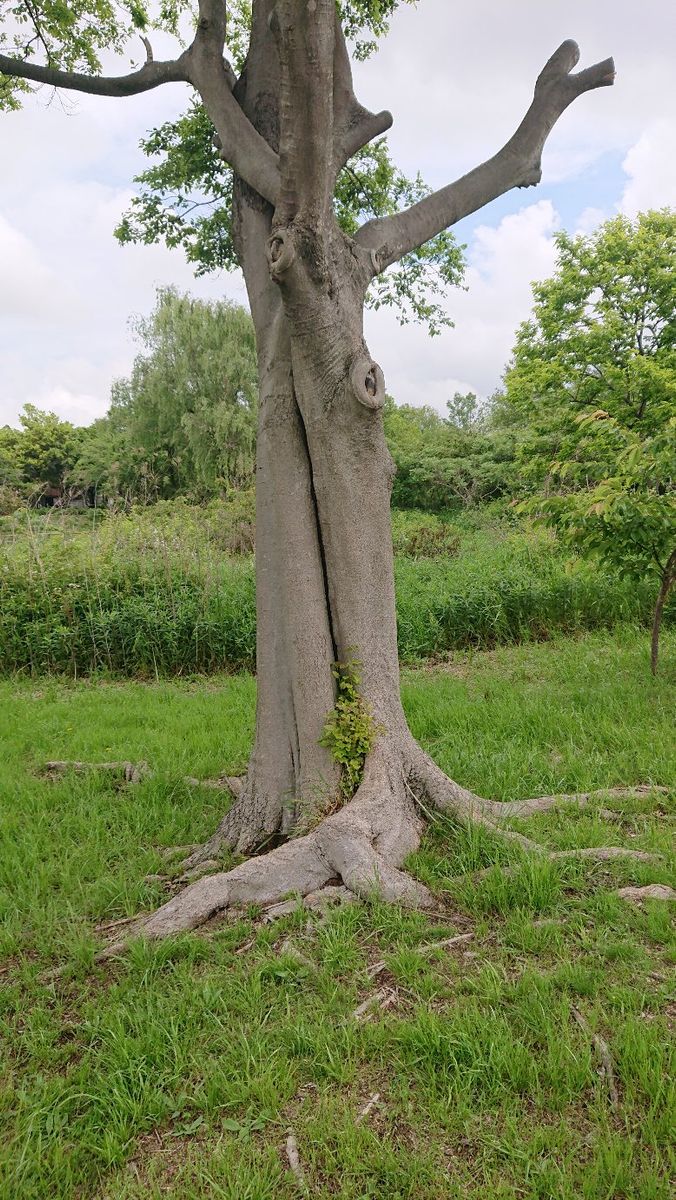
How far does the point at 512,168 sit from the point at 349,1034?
479 centimetres

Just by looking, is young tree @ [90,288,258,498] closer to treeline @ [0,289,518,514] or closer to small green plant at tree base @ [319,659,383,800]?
treeline @ [0,289,518,514]

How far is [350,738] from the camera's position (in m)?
3.54

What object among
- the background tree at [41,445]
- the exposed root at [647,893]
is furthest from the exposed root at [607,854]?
the background tree at [41,445]

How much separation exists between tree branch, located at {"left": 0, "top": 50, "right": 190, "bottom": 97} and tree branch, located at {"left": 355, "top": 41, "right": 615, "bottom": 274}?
1.85 meters

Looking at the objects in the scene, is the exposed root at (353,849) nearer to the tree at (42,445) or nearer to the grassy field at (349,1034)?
the grassy field at (349,1034)

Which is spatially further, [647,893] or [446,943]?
[647,893]

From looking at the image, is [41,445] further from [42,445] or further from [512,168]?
[512,168]

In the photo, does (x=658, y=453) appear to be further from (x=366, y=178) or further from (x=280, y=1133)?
(x=280, y=1133)

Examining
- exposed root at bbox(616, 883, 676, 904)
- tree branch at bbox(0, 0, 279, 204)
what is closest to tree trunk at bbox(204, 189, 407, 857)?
tree branch at bbox(0, 0, 279, 204)

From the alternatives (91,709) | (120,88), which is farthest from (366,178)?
(91,709)

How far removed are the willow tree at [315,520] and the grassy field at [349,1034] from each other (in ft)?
0.83

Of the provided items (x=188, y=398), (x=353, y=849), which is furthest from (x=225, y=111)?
(x=188, y=398)

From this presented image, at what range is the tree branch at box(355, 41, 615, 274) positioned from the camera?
4133 mm

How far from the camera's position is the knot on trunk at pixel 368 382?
338cm
